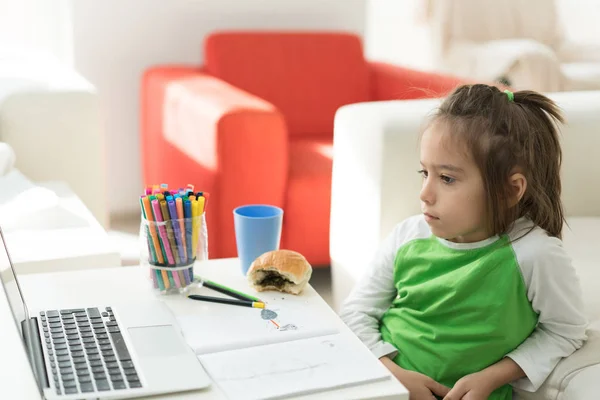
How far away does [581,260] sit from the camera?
1.78 m

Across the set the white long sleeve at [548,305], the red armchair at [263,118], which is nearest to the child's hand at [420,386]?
the white long sleeve at [548,305]

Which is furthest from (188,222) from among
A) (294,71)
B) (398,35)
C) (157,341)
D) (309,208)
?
(398,35)

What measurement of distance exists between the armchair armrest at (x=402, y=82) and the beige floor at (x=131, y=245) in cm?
67

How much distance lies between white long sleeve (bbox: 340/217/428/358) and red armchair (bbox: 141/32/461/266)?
0.55 meters

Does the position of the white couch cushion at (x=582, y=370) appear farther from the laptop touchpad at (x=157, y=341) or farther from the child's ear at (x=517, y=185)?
the laptop touchpad at (x=157, y=341)

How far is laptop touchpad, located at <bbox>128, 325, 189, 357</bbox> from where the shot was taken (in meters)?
1.17

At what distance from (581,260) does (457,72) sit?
216 centimetres

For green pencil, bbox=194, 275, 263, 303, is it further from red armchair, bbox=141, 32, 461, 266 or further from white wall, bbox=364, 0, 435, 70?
white wall, bbox=364, 0, 435, 70

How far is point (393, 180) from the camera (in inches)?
71.5

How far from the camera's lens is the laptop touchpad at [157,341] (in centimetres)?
117

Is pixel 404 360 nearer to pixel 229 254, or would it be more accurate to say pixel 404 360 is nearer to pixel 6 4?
pixel 229 254

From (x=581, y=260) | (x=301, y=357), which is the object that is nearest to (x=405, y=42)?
(x=581, y=260)

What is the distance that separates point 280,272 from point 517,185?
399mm

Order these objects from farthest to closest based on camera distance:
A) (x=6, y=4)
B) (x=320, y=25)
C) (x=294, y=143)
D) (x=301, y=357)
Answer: (x=320, y=25) < (x=6, y=4) < (x=294, y=143) < (x=301, y=357)
